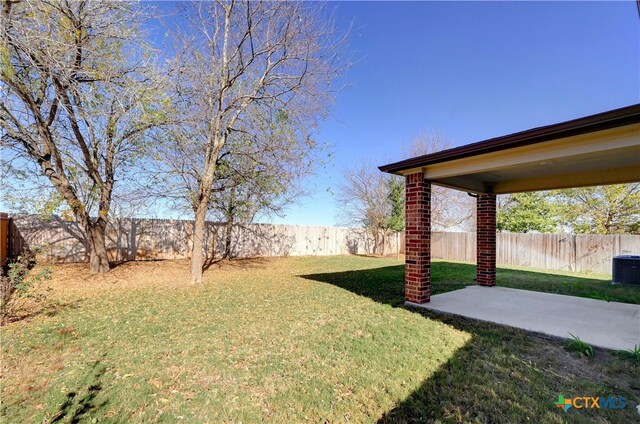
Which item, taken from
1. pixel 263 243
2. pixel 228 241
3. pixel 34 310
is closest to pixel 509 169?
pixel 34 310

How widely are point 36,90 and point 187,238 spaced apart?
7495 millimetres

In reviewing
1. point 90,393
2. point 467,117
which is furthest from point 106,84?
point 467,117

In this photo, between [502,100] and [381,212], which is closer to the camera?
[502,100]

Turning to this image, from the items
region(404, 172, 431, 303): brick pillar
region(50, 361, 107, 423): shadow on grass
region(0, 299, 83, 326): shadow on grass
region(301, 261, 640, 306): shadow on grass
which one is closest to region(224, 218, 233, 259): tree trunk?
region(301, 261, 640, 306): shadow on grass

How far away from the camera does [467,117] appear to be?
14.4m

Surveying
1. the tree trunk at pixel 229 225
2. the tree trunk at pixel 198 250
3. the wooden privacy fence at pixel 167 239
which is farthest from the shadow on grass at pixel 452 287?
the wooden privacy fence at pixel 167 239

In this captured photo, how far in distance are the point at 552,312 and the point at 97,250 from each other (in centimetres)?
1084

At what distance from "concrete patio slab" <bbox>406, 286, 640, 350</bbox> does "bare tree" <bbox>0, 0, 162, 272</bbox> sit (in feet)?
22.2

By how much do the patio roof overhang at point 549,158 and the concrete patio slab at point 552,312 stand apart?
234cm

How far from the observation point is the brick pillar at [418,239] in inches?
207

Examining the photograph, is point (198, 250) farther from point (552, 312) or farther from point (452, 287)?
point (552, 312)

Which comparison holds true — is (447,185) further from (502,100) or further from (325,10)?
(502,100)

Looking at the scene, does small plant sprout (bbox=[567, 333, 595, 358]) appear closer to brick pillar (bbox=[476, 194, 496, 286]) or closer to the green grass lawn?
the green grass lawn

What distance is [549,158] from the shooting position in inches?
152
